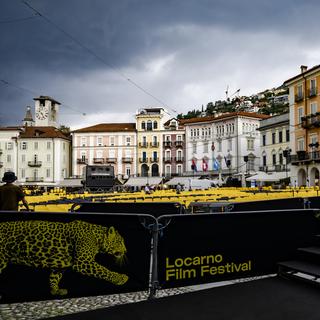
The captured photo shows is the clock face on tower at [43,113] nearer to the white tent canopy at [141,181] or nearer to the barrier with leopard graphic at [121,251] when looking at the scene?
the white tent canopy at [141,181]

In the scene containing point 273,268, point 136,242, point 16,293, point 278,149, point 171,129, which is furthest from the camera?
point 171,129

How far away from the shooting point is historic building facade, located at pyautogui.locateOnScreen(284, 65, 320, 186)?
1815 inches

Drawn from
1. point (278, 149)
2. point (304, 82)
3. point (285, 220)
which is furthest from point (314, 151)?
point (285, 220)

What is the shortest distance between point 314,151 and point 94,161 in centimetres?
4826

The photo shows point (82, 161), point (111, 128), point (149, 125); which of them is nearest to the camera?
point (149, 125)

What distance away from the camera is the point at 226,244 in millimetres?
6160

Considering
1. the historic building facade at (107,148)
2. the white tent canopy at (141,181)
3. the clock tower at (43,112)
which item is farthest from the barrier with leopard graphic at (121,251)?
the clock tower at (43,112)

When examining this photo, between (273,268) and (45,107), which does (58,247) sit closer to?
(273,268)

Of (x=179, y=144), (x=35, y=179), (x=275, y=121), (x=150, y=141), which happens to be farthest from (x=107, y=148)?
(x=275, y=121)

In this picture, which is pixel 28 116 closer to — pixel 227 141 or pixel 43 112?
pixel 43 112

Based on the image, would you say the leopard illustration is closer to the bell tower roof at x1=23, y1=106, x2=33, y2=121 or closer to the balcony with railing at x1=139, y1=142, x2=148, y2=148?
the balcony with railing at x1=139, y1=142, x2=148, y2=148

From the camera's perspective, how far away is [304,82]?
159ft

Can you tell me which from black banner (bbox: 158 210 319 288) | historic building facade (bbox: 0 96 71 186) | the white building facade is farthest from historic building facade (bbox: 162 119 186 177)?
black banner (bbox: 158 210 319 288)

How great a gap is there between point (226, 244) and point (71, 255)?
2.46m
